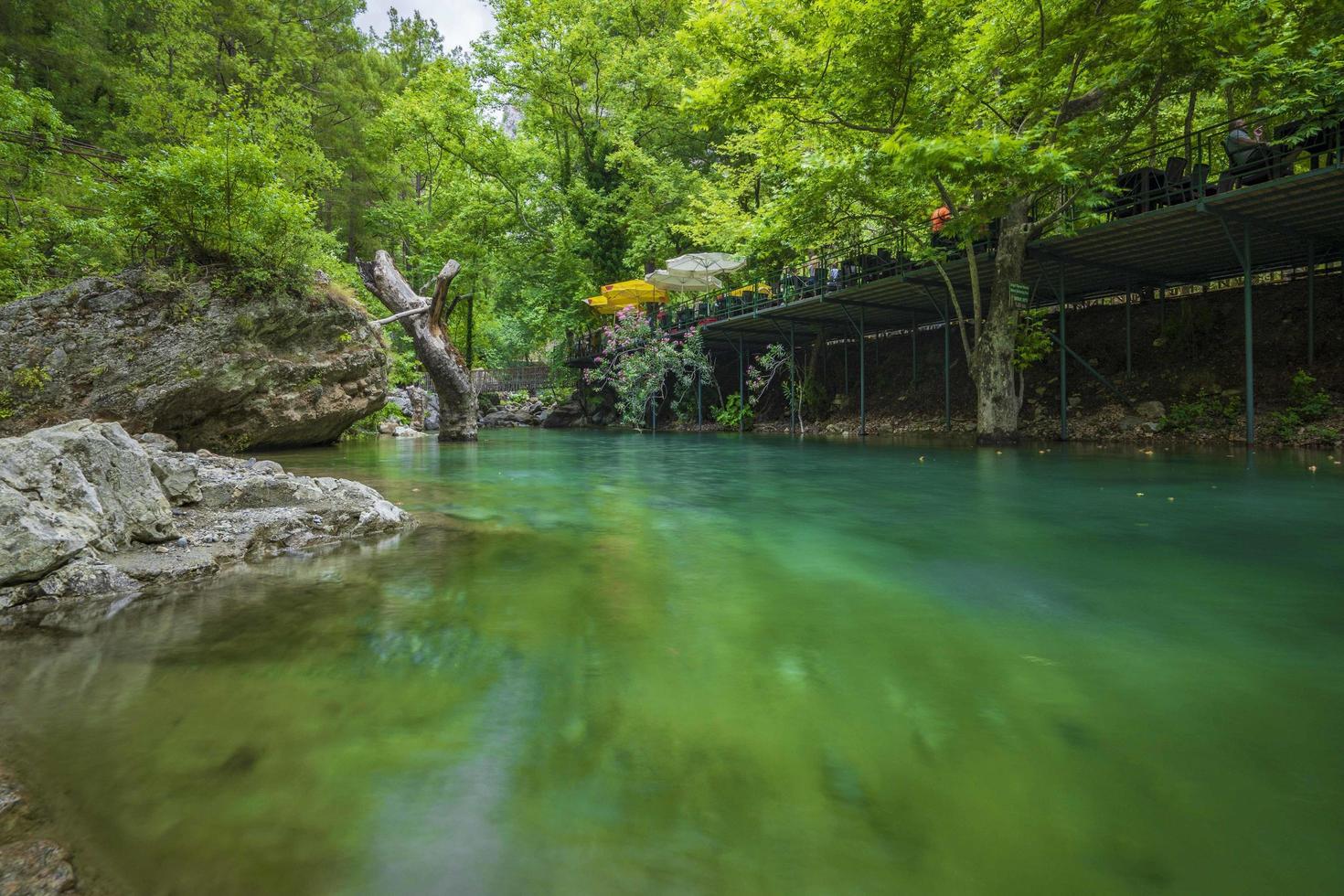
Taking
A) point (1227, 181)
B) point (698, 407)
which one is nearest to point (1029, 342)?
point (1227, 181)

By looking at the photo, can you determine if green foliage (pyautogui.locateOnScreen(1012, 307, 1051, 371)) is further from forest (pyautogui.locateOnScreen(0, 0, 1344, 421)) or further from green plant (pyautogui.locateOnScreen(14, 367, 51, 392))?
green plant (pyautogui.locateOnScreen(14, 367, 51, 392))

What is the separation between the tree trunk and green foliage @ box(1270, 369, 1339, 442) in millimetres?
3931

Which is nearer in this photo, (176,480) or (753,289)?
(176,480)

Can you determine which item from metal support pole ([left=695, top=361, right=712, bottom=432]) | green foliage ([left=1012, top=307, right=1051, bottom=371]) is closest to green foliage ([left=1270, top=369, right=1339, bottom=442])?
green foliage ([left=1012, top=307, right=1051, bottom=371])

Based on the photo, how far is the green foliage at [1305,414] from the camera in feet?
32.9

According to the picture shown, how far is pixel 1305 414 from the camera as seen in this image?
10586 mm

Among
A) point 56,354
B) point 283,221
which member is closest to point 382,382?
point 283,221

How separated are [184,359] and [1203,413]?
17407 mm

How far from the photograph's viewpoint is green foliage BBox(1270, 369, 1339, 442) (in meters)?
10.0

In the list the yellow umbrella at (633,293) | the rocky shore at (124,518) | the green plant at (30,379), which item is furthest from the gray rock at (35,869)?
the yellow umbrella at (633,293)

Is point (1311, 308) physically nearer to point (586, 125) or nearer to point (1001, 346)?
point (1001, 346)

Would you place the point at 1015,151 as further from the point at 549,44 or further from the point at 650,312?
→ the point at 549,44

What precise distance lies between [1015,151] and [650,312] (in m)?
16.0

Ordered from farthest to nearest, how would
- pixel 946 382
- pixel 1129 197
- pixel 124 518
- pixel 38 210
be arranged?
pixel 946 382 < pixel 38 210 < pixel 1129 197 < pixel 124 518
